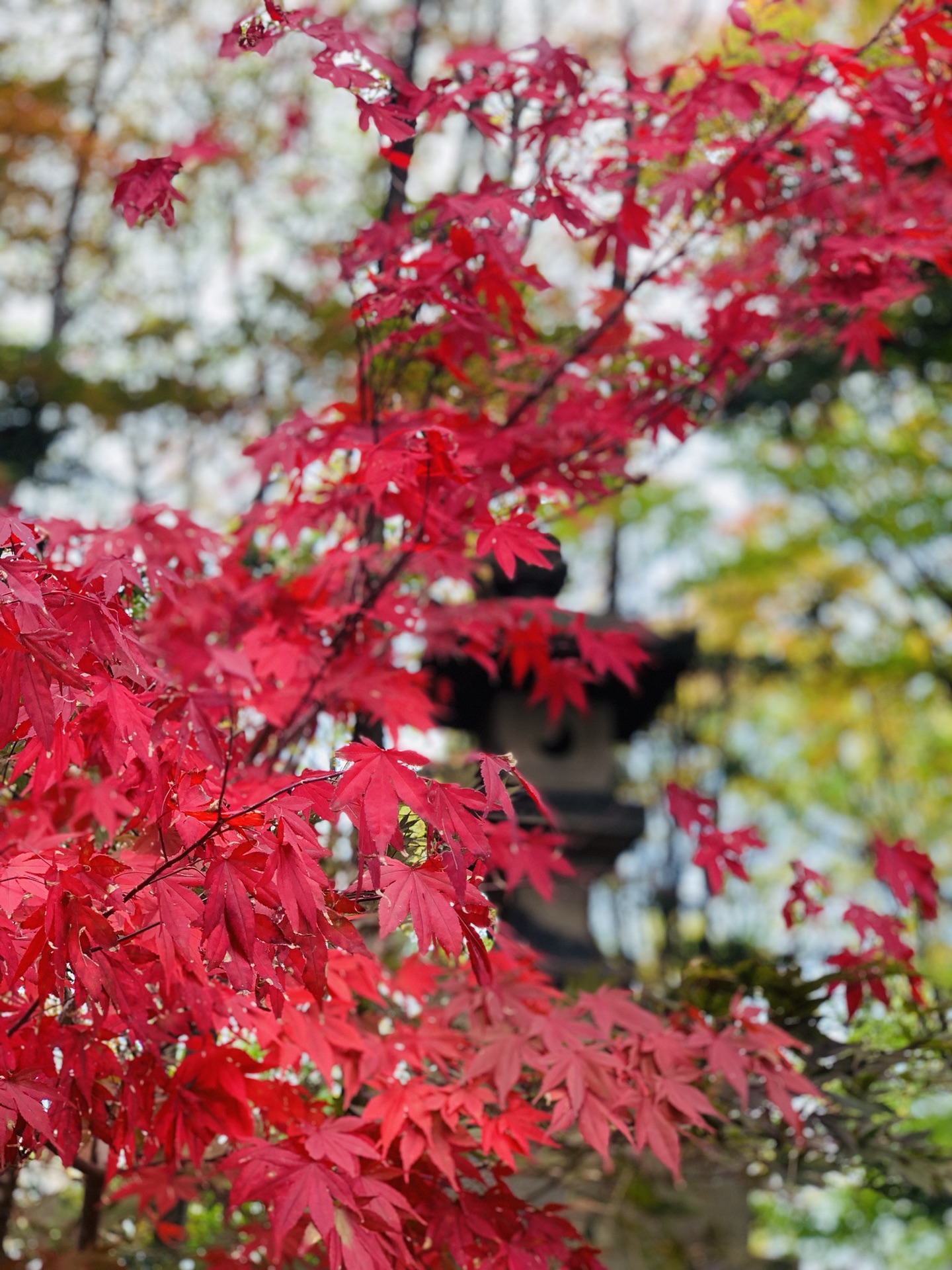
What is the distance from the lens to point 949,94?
308cm

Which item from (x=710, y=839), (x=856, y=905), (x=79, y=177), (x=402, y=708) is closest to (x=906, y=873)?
(x=856, y=905)

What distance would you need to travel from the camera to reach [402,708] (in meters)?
2.91

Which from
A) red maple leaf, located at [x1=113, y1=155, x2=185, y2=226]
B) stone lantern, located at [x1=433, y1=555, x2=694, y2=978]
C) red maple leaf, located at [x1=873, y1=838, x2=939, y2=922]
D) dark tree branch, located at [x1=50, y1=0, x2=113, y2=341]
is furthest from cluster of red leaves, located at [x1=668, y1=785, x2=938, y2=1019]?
dark tree branch, located at [x1=50, y1=0, x2=113, y2=341]

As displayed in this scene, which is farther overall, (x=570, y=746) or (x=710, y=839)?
(x=570, y=746)

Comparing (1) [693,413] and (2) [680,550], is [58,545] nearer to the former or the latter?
(1) [693,413]

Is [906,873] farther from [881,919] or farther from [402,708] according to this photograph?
[402,708]

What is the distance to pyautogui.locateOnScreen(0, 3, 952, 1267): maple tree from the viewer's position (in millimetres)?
1794

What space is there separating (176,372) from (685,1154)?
8806 millimetres

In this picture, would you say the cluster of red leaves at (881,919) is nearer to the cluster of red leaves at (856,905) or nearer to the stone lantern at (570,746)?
the cluster of red leaves at (856,905)

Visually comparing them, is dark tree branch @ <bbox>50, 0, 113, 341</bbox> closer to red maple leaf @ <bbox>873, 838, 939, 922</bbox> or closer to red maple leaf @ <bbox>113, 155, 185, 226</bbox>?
red maple leaf @ <bbox>113, 155, 185, 226</bbox>

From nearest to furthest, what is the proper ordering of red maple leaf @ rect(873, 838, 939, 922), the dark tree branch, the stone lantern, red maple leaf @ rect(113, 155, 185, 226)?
red maple leaf @ rect(113, 155, 185, 226) < red maple leaf @ rect(873, 838, 939, 922) < the stone lantern < the dark tree branch

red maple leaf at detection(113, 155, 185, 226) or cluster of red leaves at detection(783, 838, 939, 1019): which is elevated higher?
red maple leaf at detection(113, 155, 185, 226)

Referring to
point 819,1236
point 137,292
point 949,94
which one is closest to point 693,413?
point 949,94

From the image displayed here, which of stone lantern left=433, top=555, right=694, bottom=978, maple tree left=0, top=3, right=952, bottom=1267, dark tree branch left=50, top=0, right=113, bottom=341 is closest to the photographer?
maple tree left=0, top=3, right=952, bottom=1267
